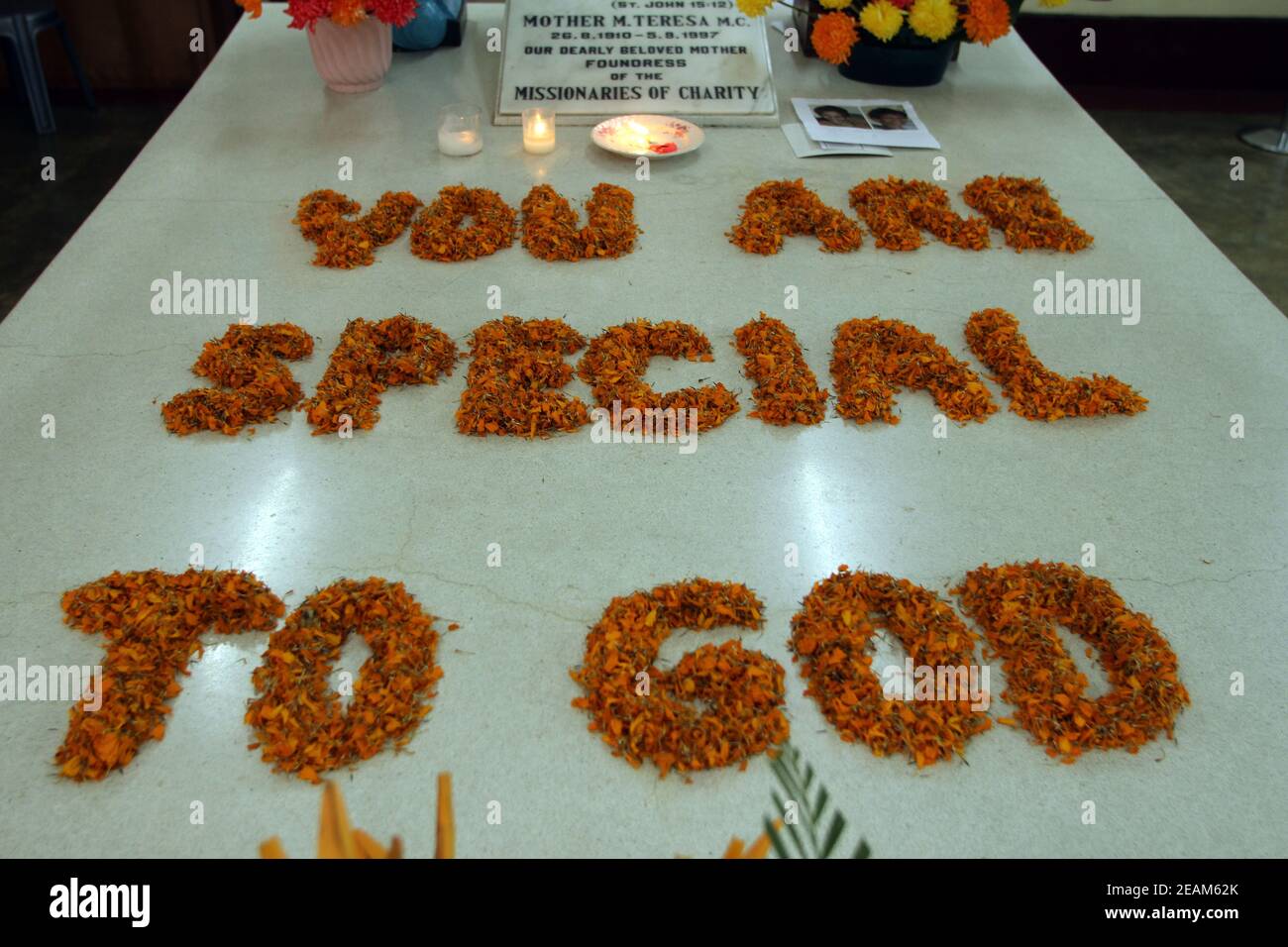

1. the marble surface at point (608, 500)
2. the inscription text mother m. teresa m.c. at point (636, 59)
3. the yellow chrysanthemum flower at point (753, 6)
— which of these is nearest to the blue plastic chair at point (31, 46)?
the marble surface at point (608, 500)

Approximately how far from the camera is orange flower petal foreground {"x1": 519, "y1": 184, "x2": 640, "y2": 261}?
7.64 ft

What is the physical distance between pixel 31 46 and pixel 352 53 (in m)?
1.94

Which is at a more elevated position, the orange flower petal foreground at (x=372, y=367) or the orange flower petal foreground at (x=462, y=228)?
the orange flower petal foreground at (x=462, y=228)

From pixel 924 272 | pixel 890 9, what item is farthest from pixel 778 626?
pixel 890 9

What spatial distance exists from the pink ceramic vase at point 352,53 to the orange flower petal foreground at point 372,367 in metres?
1.34

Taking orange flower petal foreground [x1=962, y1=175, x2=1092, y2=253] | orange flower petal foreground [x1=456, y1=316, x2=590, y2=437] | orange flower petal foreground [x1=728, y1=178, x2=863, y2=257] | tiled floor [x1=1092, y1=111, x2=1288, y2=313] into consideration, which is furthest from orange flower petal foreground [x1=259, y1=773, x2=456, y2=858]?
tiled floor [x1=1092, y1=111, x2=1288, y2=313]

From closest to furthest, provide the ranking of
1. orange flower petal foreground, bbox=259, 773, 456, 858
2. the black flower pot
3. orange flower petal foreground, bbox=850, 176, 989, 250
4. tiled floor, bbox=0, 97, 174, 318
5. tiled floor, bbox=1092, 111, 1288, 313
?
1. orange flower petal foreground, bbox=259, 773, 456, 858
2. orange flower petal foreground, bbox=850, 176, 989, 250
3. the black flower pot
4. tiled floor, bbox=0, 97, 174, 318
5. tiled floor, bbox=1092, 111, 1288, 313

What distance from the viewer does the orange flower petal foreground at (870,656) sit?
4.25 ft

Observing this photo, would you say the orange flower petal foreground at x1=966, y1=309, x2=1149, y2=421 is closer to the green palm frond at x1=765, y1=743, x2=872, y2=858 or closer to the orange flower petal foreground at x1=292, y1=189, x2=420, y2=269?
the green palm frond at x1=765, y1=743, x2=872, y2=858

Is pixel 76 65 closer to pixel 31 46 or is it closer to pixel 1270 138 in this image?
pixel 31 46

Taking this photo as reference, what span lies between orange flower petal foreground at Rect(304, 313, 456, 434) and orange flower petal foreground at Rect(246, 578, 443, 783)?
1.42 ft

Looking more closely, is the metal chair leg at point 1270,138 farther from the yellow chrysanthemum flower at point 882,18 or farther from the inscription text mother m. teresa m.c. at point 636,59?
the inscription text mother m. teresa m.c. at point 636,59

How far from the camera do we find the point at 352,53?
3.00 meters

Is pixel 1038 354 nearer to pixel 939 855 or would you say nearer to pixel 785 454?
pixel 785 454
